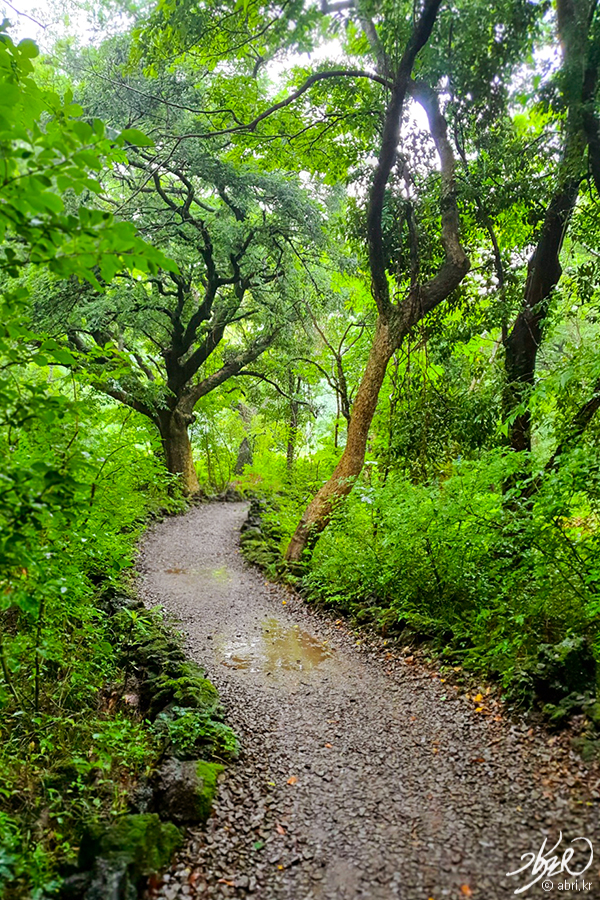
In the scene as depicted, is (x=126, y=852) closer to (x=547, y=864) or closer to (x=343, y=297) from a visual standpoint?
(x=547, y=864)

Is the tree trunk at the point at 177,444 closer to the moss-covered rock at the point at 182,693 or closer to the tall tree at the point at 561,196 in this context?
the tall tree at the point at 561,196

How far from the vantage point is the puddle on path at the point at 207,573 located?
867cm

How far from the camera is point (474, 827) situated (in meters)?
2.57

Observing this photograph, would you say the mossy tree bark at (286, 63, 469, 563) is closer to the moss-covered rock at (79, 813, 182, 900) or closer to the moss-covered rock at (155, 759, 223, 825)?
the moss-covered rock at (155, 759, 223, 825)

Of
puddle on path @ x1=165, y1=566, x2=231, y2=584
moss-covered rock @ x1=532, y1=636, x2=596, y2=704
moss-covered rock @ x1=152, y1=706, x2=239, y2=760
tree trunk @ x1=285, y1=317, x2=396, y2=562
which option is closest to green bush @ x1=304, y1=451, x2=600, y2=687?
moss-covered rock @ x1=532, y1=636, x2=596, y2=704

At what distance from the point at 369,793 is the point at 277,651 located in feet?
8.53

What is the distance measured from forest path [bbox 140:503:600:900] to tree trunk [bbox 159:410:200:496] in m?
10.4

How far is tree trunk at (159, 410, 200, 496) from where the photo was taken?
14.9 m

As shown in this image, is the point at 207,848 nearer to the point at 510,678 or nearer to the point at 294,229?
the point at 510,678

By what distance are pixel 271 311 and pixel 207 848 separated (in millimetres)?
12272

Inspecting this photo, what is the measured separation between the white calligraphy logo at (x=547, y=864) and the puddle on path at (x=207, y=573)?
6.53 metres

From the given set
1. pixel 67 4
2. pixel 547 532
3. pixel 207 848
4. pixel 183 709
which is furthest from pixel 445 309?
pixel 67 4

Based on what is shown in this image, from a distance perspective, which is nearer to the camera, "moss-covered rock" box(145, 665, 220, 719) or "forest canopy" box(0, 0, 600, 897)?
"forest canopy" box(0, 0, 600, 897)

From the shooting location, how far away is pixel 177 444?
15.1 metres
